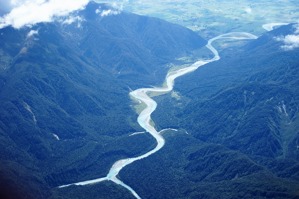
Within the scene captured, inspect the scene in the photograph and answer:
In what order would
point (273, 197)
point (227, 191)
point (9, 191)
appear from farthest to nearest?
1. point (227, 191)
2. point (273, 197)
3. point (9, 191)

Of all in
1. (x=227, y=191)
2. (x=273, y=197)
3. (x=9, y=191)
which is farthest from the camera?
(x=227, y=191)

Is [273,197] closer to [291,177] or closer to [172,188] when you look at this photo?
[291,177]

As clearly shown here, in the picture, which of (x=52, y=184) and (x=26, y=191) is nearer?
(x=26, y=191)

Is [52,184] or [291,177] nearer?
[291,177]

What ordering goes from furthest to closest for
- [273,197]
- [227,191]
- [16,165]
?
[16,165] < [227,191] < [273,197]

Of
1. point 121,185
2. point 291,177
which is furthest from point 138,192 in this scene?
point 291,177

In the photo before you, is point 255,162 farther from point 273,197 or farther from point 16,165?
point 16,165

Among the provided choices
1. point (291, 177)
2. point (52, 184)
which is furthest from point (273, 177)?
point (52, 184)

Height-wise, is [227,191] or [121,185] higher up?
[121,185]

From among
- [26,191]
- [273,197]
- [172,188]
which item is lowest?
[273,197]

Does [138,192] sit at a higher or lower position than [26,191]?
lower
